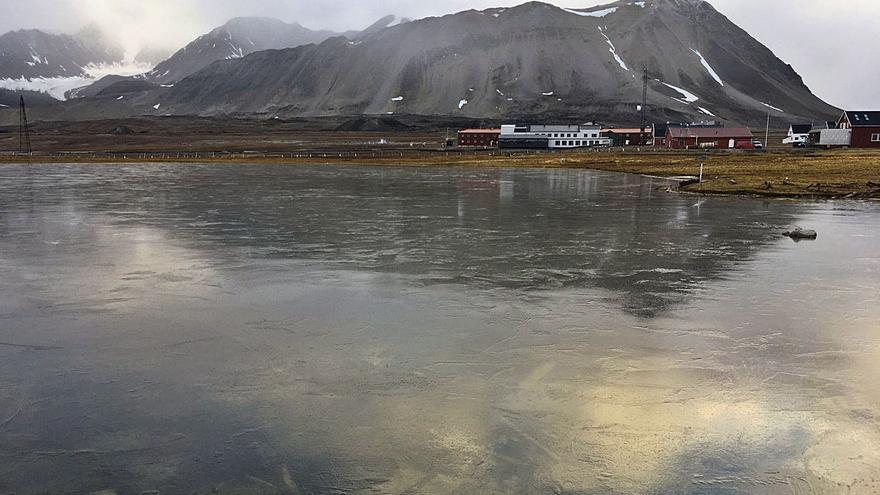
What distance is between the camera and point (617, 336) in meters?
10.9

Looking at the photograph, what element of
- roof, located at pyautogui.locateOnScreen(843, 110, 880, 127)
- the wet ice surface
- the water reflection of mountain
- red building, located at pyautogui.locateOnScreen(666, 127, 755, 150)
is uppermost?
roof, located at pyautogui.locateOnScreen(843, 110, 880, 127)

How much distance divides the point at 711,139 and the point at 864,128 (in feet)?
88.8

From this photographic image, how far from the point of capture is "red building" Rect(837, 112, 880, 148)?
104m

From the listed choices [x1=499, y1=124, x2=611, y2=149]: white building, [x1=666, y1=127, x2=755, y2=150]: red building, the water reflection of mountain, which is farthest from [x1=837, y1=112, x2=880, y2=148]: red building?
the water reflection of mountain

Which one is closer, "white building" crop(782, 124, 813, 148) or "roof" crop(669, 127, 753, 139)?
"roof" crop(669, 127, 753, 139)

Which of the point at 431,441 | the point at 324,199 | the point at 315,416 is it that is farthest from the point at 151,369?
the point at 324,199

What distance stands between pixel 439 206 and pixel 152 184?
26005 mm

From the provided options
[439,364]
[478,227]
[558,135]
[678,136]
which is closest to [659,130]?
[678,136]

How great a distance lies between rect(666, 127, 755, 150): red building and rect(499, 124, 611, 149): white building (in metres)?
20.3

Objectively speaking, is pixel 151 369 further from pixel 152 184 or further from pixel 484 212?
pixel 152 184

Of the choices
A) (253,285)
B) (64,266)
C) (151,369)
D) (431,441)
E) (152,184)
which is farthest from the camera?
(152,184)

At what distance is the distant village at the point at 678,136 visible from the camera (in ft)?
349

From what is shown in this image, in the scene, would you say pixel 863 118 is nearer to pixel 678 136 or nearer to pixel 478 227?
pixel 678 136

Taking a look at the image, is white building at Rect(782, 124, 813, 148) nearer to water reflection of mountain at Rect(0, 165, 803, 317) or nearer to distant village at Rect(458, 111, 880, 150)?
distant village at Rect(458, 111, 880, 150)
